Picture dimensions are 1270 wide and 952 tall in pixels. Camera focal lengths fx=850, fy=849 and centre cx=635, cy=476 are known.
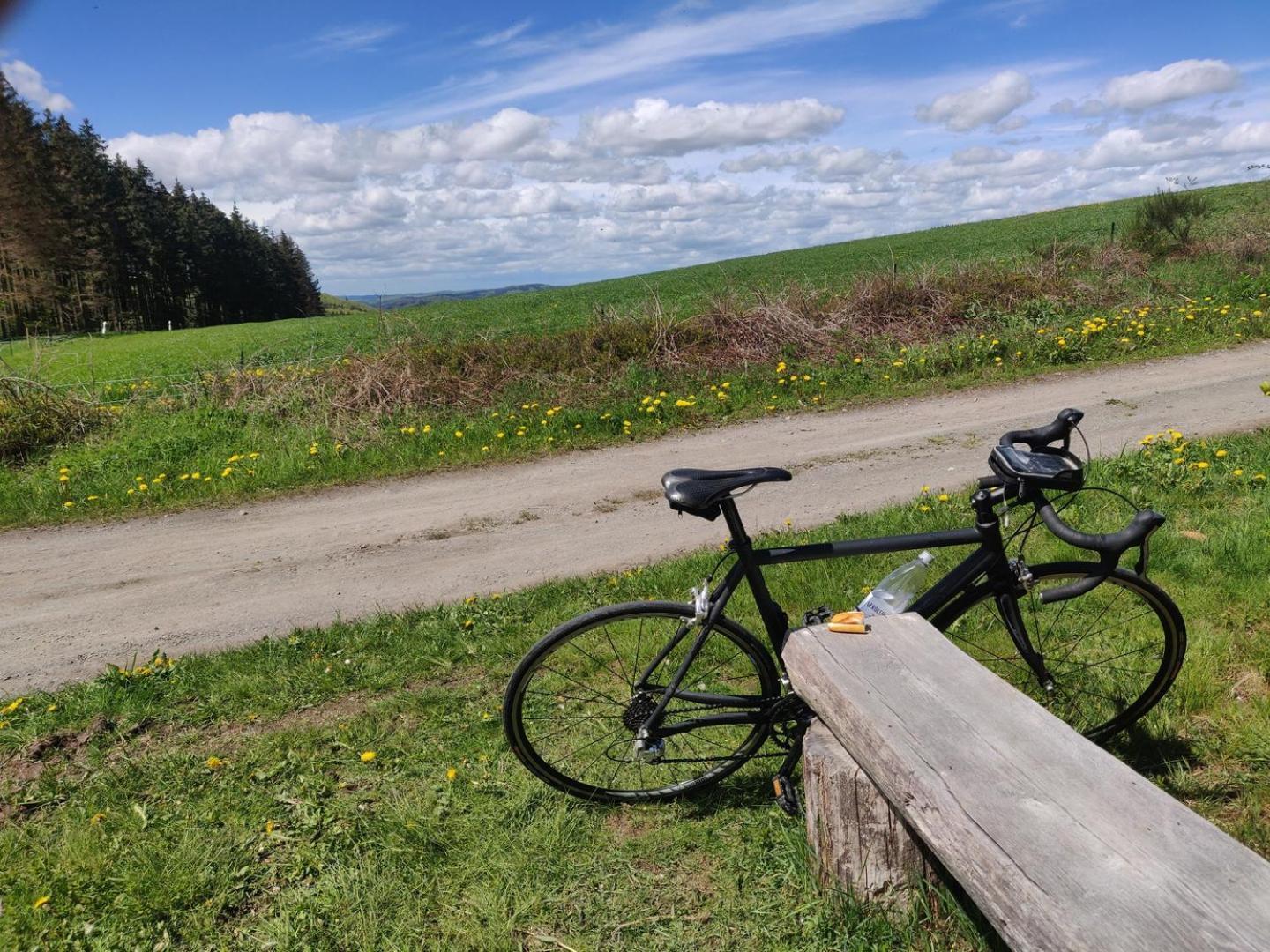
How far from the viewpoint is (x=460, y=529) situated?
717 cm

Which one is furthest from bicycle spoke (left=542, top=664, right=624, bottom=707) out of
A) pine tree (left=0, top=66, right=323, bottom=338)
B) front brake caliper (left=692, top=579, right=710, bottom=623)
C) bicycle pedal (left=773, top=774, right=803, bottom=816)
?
pine tree (left=0, top=66, right=323, bottom=338)

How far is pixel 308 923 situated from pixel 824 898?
175 centimetres

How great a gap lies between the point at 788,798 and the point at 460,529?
4.52 m

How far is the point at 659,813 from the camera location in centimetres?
343

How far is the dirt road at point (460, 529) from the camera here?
5.82 metres

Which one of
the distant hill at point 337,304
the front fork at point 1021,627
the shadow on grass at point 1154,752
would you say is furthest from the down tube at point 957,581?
the distant hill at point 337,304

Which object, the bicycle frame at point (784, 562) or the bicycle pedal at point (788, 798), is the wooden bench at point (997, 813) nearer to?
the bicycle frame at point (784, 562)

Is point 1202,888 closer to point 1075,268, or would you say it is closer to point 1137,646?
point 1137,646

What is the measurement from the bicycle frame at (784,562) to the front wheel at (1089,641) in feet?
0.26

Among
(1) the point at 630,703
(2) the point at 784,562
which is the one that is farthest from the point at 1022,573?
(1) the point at 630,703

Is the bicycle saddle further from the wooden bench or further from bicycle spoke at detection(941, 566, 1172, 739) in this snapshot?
bicycle spoke at detection(941, 566, 1172, 739)

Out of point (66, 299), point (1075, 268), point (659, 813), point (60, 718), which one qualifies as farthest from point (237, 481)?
point (66, 299)

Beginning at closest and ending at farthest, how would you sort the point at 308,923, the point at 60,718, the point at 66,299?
the point at 308,923 → the point at 60,718 → the point at 66,299

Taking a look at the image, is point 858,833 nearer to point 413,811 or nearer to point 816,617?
point 816,617
